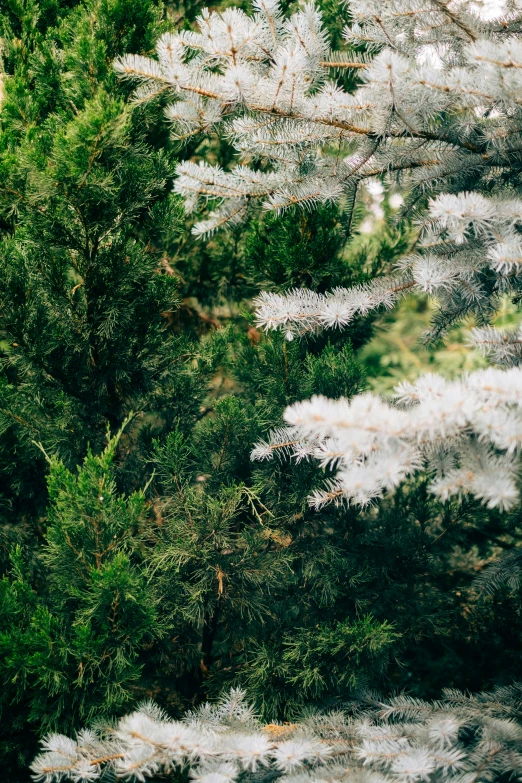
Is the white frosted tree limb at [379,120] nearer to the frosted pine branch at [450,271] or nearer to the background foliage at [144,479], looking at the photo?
the frosted pine branch at [450,271]

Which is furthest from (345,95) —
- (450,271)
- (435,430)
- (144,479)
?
(144,479)

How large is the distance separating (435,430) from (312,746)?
105 cm

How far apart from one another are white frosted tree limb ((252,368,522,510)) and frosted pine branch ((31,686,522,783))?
2.54 feet

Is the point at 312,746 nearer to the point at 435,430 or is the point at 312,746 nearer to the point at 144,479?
the point at 435,430

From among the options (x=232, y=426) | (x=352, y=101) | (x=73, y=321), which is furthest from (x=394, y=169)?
(x=73, y=321)

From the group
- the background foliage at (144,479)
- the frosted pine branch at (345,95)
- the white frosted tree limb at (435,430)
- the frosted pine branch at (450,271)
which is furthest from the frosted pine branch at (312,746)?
the frosted pine branch at (345,95)

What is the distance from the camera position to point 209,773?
57.9 inches

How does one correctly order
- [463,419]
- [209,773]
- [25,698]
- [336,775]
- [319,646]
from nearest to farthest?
[463,419], [209,773], [336,775], [25,698], [319,646]

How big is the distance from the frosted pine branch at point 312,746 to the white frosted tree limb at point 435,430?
773 mm

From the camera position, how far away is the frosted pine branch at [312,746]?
1505mm

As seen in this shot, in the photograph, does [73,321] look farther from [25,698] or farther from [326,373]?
[25,698]

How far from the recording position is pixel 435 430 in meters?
1.30

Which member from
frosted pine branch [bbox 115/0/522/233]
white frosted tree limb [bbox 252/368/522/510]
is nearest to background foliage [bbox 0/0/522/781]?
frosted pine branch [bbox 115/0/522/233]

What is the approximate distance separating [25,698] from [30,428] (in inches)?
37.0
